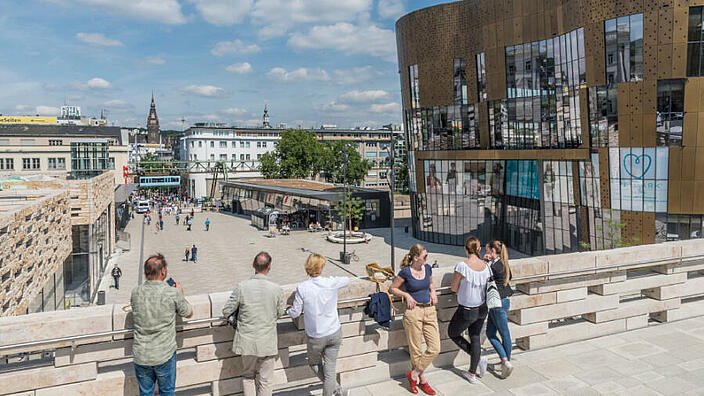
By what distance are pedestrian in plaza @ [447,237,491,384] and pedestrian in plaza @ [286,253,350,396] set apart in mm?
1529

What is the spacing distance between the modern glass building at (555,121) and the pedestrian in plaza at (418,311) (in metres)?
24.3

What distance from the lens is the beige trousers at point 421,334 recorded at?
578 centimetres

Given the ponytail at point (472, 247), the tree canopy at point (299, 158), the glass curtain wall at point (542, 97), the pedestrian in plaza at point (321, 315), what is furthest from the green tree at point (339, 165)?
the pedestrian in plaza at point (321, 315)

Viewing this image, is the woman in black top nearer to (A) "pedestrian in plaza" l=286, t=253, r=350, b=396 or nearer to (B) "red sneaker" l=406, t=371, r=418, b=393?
(B) "red sneaker" l=406, t=371, r=418, b=393

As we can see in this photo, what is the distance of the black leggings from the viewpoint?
605cm

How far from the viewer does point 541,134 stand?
3509cm

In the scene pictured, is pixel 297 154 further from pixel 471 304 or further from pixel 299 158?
pixel 471 304

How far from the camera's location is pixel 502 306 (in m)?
6.29

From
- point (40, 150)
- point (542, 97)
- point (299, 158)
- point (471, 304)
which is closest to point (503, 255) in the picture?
point (471, 304)

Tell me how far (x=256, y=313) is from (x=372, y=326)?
172 cm

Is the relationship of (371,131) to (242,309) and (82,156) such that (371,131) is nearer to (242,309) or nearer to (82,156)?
(82,156)

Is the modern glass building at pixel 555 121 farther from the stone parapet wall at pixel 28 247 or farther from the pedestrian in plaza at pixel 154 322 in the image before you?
the pedestrian in plaza at pixel 154 322

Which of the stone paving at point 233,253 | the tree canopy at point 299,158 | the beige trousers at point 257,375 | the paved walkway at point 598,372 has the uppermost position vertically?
the tree canopy at point 299,158

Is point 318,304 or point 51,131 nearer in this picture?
point 318,304
